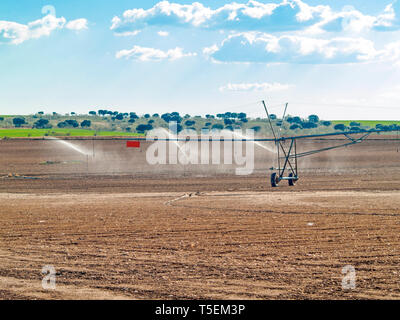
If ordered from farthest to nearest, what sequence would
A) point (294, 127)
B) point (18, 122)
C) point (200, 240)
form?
point (18, 122)
point (294, 127)
point (200, 240)

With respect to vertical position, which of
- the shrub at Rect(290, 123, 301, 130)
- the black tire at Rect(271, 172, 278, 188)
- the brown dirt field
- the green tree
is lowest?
the brown dirt field

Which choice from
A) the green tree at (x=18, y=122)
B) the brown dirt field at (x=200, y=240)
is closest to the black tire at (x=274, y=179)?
the brown dirt field at (x=200, y=240)

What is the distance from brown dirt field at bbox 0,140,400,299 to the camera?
396 inches

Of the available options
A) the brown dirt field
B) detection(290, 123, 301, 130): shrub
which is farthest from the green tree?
the brown dirt field

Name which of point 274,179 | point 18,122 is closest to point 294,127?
point 18,122

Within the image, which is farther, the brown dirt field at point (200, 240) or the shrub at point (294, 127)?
the shrub at point (294, 127)

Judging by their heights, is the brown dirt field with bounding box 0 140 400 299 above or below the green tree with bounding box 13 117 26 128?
below

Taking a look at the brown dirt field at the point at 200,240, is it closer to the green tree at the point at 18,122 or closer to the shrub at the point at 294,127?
the shrub at the point at 294,127

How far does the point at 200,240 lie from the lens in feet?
47.1

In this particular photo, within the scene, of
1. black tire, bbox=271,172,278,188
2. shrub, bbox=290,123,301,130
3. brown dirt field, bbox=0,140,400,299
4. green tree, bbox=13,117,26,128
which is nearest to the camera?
brown dirt field, bbox=0,140,400,299

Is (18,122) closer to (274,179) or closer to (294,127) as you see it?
(294,127)

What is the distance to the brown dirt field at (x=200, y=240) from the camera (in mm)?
10070

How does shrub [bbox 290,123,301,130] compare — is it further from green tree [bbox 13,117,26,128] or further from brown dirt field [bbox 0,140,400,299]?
brown dirt field [bbox 0,140,400,299]
